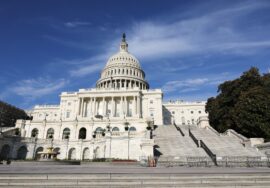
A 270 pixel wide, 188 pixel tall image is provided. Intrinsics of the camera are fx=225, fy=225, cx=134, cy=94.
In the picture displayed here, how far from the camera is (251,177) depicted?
9812 mm

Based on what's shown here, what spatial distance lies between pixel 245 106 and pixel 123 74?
79338 millimetres

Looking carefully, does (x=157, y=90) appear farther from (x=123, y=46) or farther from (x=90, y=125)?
(x=123, y=46)

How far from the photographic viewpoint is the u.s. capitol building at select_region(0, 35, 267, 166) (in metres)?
28.1

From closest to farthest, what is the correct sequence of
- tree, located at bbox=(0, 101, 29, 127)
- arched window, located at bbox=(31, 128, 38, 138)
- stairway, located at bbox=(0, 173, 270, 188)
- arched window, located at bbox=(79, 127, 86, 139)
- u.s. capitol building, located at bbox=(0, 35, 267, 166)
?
stairway, located at bbox=(0, 173, 270, 188), u.s. capitol building, located at bbox=(0, 35, 267, 166), arched window, located at bbox=(79, 127, 86, 139), arched window, located at bbox=(31, 128, 38, 138), tree, located at bbox=(0, 101, 29, 127)

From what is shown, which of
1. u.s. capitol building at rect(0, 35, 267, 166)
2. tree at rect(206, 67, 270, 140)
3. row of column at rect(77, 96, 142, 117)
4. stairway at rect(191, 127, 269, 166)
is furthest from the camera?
row of column at rect(77, 96, 142, 117)

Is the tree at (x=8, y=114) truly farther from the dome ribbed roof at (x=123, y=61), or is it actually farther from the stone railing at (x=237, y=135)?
the stone railing at (x=237, y=135)

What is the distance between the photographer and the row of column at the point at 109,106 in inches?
3300

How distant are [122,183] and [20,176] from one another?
4302 millimetres

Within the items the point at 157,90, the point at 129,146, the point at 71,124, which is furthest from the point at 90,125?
the point at 157,90

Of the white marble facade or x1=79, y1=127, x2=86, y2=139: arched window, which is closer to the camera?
the white marble facade

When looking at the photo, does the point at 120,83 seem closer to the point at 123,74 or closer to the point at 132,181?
the point at 123,74

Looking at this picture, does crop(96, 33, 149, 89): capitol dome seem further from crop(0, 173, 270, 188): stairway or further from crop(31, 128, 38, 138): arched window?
crop(0, 173, 270, 188): stairway

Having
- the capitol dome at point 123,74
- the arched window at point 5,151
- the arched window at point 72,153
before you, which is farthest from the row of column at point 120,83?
the arched window at point 5,151

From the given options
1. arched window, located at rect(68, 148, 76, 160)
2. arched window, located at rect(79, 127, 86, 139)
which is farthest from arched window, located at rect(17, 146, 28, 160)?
arched window, located at rect(79, 127, 86, 139)
